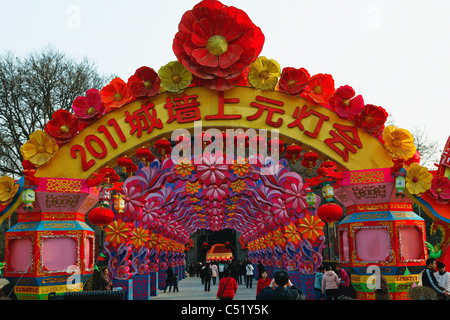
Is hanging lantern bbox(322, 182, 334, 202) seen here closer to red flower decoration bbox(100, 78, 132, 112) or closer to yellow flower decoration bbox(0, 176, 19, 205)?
red flower decoration bbox(100, 78, 132, 112)

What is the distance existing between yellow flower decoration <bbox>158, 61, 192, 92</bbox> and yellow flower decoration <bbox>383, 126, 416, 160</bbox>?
3886 mm

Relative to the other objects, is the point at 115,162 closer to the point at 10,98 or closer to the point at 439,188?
the point at 439,188

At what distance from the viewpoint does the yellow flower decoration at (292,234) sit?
13738mm

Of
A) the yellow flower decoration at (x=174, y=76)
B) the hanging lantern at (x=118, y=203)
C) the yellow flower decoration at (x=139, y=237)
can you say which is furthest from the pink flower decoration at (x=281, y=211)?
the yellow flower decoration at (x=174, y=76)

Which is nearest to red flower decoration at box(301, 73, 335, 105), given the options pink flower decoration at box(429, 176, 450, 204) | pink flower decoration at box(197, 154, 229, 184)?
pink flower decoration at box(429, 176, 450, 204)

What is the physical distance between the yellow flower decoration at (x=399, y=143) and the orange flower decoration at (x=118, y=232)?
7.41m

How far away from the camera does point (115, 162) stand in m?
8.65

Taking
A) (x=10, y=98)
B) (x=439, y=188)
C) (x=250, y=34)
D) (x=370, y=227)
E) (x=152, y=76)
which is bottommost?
(x=370, y=227)

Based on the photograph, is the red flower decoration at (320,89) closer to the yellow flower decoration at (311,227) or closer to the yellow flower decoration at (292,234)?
the yellow flower decoration at (311,227)

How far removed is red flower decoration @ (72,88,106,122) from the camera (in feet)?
28.3

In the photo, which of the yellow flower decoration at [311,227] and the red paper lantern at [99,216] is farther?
the yellow flower decoration at [311,227]

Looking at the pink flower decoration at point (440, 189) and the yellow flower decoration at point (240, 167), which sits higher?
the yellow flower decoration at point (240, 167)
